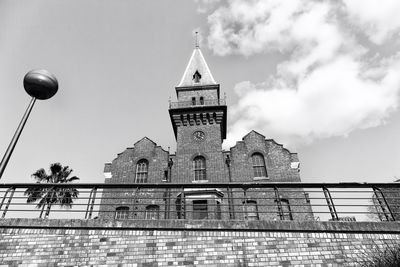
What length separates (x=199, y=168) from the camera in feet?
64.6

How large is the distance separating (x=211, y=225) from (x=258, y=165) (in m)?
14.0

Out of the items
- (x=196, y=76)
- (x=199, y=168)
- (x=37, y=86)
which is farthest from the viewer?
(x=196, y=76)

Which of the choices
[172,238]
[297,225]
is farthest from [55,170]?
[297,225]

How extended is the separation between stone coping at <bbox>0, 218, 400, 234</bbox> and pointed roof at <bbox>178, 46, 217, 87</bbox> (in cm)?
1971

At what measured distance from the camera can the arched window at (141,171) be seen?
66.1 ft

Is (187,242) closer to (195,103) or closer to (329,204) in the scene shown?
(329,204)

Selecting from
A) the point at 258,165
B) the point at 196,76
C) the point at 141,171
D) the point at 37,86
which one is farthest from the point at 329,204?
the point at 196,76

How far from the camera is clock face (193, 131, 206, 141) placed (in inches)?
831

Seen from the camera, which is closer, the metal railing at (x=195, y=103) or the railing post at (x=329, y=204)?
the railing post at (x=329, y=204)

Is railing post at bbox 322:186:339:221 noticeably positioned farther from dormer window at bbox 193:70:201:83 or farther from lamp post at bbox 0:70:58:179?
dormer window at bbox 193:70:201:83

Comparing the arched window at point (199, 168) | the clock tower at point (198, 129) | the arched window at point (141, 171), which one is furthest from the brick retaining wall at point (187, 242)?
the arched window at point (141, 171)

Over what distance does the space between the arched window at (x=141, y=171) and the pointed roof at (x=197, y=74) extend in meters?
8.48

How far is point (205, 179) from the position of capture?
18969 mm

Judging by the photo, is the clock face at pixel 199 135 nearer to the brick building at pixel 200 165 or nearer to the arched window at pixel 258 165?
the brick building at pixel 200 165
